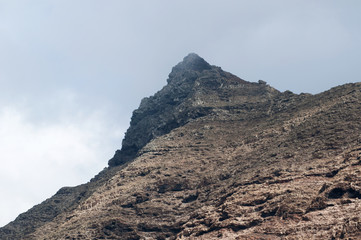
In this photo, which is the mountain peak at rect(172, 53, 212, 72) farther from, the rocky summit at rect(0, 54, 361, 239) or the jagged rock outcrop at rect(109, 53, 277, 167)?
the rocky summit at rect(0, 54, 361, 239)

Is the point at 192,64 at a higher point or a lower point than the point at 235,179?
higher

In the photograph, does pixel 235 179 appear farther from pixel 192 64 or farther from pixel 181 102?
pixel 192 64

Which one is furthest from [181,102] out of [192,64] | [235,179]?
[235,179]

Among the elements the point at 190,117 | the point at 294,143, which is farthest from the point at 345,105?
the point at 190,117

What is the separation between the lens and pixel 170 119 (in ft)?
360

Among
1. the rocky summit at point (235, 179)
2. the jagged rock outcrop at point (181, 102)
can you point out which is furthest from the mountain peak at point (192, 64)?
the rocky summit at point (235, 179)

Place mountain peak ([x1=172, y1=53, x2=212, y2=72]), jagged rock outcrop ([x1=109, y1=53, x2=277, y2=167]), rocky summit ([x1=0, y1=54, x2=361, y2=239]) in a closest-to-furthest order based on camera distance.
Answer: rocky summit ([x1=0, y1=54, x2=361, y2=239]), jagged rock outcrop ([x1=109, y1=53, x2=277, y2=167]), mountain peak ([x1=172, y1=53, x2=212, y2=72])

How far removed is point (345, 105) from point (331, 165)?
2681 cm

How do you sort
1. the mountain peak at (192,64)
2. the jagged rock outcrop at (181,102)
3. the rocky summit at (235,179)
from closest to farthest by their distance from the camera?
the rocky summit at (235,179) → the jagged rock outcrop at (181,102) → the mountain peak at (192,64)

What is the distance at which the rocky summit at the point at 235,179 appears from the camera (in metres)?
42.6

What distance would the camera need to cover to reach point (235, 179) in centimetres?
6328

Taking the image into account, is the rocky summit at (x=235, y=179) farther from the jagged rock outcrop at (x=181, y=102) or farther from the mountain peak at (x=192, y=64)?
the mountain peak at (x=192, y=64)

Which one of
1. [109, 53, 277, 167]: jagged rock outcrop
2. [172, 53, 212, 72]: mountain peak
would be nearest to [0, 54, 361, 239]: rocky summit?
[109, 53, 277, 167]: jagged rock outcrop

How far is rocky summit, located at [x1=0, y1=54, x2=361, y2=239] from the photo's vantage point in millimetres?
42562
